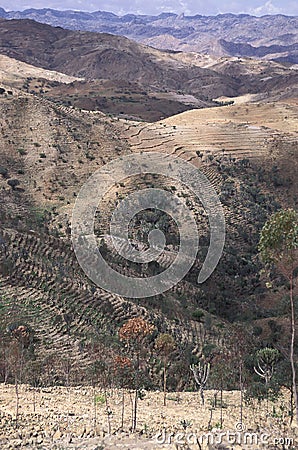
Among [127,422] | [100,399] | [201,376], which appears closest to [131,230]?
[201,376]

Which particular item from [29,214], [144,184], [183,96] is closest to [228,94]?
[183,96]

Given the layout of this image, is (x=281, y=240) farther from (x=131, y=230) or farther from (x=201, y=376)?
(x=131, y=230)

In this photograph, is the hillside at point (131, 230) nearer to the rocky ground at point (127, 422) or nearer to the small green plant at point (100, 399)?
the small green plant at point (100, 399)

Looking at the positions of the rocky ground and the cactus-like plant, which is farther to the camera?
the cactus-like plant

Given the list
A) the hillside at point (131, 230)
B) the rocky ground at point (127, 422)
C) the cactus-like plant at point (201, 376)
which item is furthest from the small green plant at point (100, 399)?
the cactus-like plant at point (201, 376)

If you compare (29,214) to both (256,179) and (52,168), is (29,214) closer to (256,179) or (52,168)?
(52,168)

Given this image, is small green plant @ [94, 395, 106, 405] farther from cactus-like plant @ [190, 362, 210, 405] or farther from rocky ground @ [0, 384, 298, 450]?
cactus-like plant @ [190, 362, 210, 405]

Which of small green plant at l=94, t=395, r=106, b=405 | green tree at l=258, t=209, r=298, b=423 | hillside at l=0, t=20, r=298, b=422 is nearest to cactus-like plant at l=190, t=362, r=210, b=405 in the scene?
hillside at l=0, t=20, r=298, b=422

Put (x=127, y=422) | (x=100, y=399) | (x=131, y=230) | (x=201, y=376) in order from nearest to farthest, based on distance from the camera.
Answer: (x=127, y=422) < (x=100, y=399) < (x=201, y=376) < (x=131, y=230)
